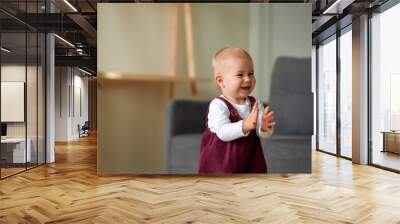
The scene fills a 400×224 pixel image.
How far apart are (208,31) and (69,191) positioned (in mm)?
3179

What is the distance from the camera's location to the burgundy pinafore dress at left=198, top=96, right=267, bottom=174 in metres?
5.72

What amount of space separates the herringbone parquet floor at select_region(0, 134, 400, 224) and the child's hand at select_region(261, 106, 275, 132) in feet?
2.84

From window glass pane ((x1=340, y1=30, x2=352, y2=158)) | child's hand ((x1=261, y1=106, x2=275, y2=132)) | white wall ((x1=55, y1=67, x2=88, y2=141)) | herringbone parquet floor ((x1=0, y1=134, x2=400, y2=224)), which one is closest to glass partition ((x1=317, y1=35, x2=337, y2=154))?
window glass pane ((x1=340, y1=30, x2=352, y2=158))

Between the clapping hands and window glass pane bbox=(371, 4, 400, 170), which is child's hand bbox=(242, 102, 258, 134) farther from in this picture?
window glass pane bbox=(371, 4, 400, 170)

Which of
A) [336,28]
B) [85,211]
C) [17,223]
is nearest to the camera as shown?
[17,223]

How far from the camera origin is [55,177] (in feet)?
22.3

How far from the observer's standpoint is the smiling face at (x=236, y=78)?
211 inches

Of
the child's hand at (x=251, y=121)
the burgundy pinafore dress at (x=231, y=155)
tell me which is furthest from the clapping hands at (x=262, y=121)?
the burgundy pinafore dress at (x=231, y=155)

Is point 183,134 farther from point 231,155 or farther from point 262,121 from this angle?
point 262,121

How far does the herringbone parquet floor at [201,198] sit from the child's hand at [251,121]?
0.90m

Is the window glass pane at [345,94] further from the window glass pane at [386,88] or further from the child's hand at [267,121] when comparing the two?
the child's hand at [267,121]

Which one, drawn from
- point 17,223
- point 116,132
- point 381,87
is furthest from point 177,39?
point 381,87

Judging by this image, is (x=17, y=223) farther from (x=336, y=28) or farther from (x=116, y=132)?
(x=336, y=28)

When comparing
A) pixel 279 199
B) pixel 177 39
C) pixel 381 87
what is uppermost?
pixel 177 39
